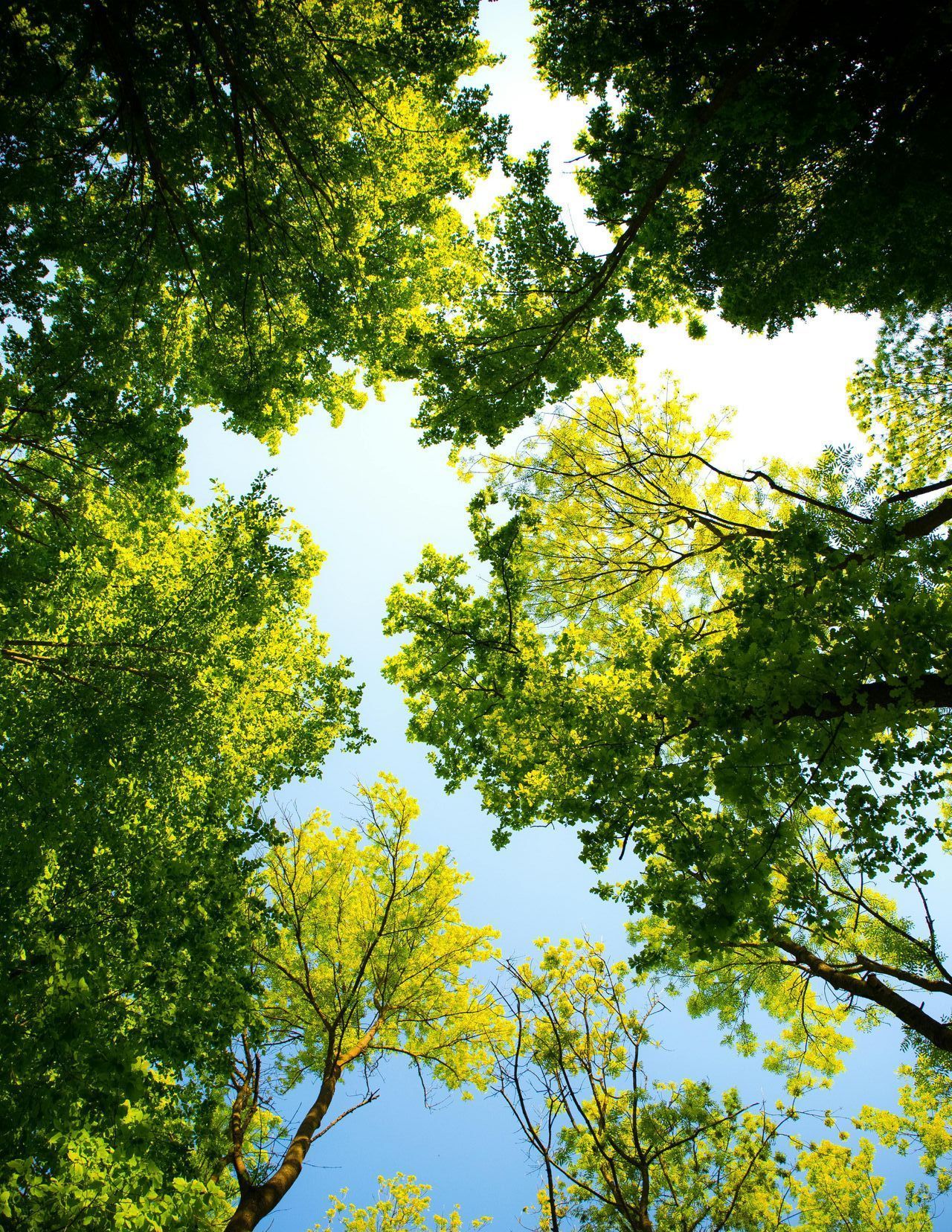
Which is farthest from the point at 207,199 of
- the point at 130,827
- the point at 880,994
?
the point at 880,994

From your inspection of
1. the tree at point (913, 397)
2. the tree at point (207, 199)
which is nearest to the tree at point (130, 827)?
the tree at point (207, 199)

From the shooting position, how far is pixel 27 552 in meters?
5.74

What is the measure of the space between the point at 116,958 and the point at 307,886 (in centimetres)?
472

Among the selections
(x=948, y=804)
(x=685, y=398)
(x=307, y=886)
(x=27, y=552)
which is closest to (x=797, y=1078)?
(x=948, y=804)

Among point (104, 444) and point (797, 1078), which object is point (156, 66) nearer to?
point (104, 444)

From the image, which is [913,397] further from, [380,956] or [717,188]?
[380,956]

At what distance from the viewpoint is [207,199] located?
602 cm

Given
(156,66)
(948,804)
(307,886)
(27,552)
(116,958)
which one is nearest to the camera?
(116,958)

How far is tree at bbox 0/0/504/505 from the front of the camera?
15.5ft

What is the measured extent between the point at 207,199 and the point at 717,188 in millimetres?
5671

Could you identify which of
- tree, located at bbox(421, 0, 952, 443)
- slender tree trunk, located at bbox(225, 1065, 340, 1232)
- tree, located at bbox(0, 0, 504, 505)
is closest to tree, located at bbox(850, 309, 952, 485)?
tree, located at bbox(421, 0, 952, 443)

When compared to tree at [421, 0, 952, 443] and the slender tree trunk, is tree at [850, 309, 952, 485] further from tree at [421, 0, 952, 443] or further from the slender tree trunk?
the slender tree trunk

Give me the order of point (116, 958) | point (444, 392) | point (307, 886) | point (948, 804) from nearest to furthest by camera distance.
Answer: point (116, 958) → point (444, 392) → point (948, 804) → point (307, 886)

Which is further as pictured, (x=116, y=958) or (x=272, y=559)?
(x=272, y=559)
